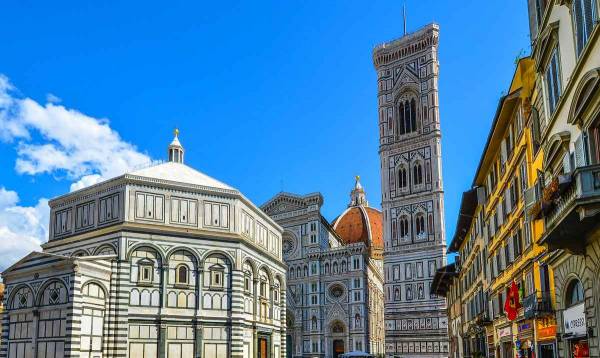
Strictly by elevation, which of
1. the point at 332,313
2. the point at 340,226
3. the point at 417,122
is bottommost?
the point at 332,313

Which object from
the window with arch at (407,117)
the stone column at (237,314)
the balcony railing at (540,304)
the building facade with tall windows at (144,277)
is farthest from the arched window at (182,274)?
the window with arch at (407,117)

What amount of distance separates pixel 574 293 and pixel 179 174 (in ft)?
107

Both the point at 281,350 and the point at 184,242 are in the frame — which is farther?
the point at 281,350

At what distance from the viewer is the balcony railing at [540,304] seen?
19.0 metres

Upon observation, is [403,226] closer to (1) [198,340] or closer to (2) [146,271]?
(1) [198,340]

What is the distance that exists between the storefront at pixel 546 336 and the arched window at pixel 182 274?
80.0ft

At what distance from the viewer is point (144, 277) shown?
39438 mm

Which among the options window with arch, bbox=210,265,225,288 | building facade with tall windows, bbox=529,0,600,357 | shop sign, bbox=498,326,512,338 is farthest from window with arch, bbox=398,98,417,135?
building facade with tall windows, bbox=529,0,600,357

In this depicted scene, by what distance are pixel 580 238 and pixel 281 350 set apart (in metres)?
37.6

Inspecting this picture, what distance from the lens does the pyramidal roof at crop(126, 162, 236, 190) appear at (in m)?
43.6

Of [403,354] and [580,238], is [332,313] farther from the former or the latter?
[580,238]

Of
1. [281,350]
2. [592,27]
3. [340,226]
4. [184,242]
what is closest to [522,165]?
[592,27]

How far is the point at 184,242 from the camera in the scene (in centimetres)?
4112

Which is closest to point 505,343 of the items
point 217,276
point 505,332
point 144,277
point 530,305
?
point 505,332
